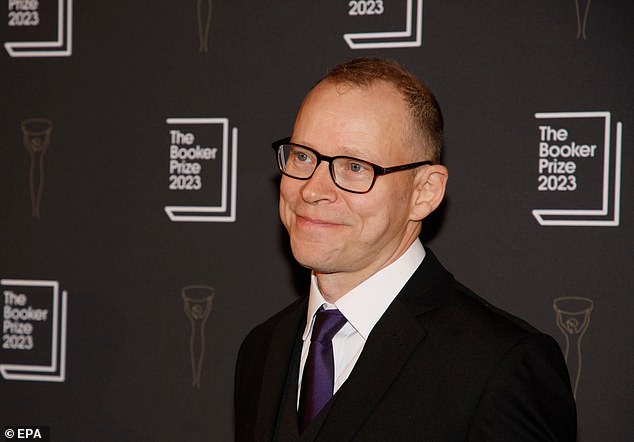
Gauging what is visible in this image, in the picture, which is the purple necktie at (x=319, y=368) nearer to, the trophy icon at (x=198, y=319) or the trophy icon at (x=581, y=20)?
the trophy icon at (x=198, y=319)

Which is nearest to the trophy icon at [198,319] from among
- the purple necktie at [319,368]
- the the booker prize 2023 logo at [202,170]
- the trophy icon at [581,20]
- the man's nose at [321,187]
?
the the booker prize 2023 logo at [202,170]

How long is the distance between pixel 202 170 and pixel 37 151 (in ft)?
2.24

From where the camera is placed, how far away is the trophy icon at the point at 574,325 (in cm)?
226

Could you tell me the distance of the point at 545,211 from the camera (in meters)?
2.30

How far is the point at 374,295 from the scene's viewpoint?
159cm

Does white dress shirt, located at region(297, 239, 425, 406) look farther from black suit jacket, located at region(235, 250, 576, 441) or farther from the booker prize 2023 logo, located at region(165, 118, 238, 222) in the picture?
the booker prize 2023 logo, located at region(165, 118, 238, 222)

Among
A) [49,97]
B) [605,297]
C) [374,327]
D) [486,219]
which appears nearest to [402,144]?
[374,327]

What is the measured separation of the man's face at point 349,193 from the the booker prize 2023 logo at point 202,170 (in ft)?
3.30

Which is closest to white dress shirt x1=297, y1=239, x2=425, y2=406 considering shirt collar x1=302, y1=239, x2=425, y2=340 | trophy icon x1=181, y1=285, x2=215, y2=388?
shirt collar x1=302, y1=239, x2=425, y2=340

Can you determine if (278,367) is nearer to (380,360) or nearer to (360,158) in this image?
(380,360)

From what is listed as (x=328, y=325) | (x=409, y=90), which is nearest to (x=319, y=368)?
(x=328, y=325)

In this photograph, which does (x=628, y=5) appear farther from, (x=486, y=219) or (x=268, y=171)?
(x=268, y=171)

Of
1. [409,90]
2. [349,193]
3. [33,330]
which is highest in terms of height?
[409,90]

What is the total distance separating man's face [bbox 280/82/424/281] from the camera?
1516 mm
